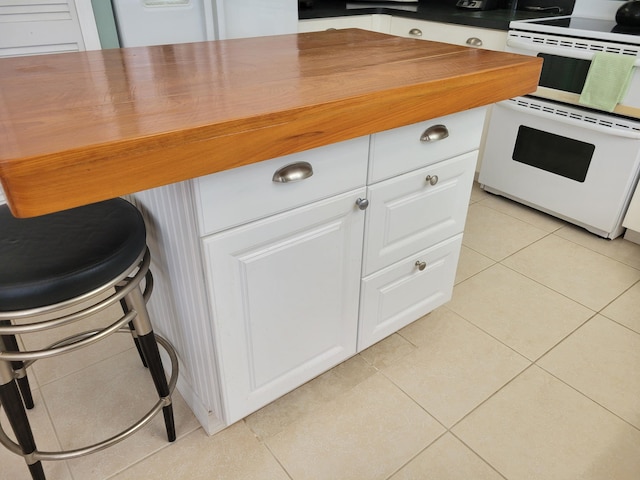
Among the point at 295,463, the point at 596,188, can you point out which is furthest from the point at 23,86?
the point at 596,188

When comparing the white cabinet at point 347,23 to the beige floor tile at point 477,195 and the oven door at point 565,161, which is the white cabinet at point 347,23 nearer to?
the oven door at point 565,161

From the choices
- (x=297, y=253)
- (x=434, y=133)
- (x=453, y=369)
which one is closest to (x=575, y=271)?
(x=453, y=369)

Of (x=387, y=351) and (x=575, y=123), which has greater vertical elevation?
(x=575, y=123)

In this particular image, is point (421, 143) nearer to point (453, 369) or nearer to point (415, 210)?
point (415, 210)

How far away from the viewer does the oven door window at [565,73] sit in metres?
2.18

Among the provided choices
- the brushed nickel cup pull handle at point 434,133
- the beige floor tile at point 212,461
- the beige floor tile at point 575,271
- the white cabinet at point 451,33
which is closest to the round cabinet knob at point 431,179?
the brushed nickel cup pull handle at point 434,133

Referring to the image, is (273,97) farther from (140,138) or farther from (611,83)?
(611,83)

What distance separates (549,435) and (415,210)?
760 millimetres

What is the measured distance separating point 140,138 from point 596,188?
2.25 meters

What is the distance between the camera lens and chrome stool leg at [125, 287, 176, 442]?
1.09 meters

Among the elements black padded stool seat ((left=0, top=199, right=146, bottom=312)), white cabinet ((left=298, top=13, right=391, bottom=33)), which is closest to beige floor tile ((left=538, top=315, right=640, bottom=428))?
black padded stool seat ((left=0, top=199, right=146, bottom=312))

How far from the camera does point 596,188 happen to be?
2311 millimetres

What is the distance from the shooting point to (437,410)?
4.83 feet

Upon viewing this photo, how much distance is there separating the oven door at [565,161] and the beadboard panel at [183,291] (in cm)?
198
